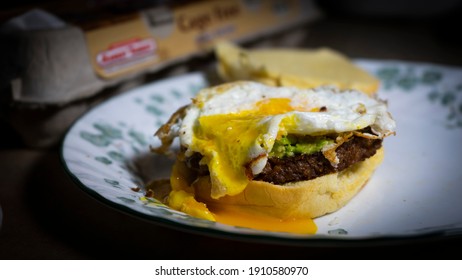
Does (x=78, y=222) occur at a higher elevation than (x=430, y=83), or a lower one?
lower

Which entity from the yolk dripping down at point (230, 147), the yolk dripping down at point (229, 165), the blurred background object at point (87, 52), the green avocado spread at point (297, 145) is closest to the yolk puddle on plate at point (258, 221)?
the yolk dripping down at point (229, 165)

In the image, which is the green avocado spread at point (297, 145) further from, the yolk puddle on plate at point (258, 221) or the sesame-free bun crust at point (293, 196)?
the yolk puddle on plate at point (258, 221)

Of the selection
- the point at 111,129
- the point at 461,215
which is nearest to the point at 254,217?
the point at 461,215

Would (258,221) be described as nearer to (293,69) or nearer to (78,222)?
(78,222)

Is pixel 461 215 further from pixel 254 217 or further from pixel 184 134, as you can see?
pixel 184 134


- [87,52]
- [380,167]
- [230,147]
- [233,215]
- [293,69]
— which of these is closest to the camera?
[230,147]

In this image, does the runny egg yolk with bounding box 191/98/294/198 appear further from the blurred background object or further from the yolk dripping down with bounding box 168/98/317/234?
the blurred background object

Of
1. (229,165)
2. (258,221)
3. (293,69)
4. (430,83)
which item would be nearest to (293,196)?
(258,221)
